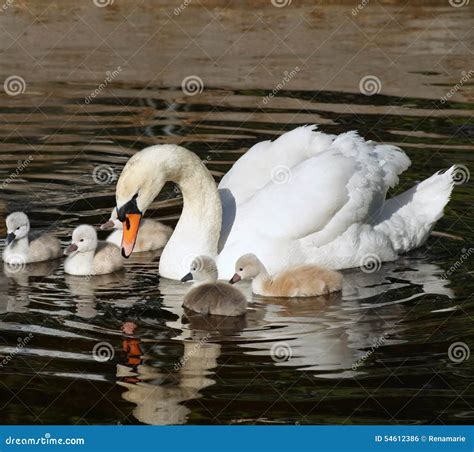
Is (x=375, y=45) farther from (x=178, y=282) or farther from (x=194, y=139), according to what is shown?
(x=178, y=282)

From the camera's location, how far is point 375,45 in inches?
739

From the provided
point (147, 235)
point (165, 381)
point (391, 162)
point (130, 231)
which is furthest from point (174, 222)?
point (165, 381)

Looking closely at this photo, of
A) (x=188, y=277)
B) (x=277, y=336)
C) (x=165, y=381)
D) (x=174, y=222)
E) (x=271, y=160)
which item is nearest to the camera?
(x=165, y=381)

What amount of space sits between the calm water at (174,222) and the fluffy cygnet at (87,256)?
104 millimetres

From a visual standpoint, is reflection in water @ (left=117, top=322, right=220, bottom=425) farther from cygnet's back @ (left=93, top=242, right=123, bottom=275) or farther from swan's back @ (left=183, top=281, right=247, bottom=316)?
cygnet's back @ (left=93, top=242, right=123, bottom=275)

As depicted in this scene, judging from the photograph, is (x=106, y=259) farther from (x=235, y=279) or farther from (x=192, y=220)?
(x=235, y=279)

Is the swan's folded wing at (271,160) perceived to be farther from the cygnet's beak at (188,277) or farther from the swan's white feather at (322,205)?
the cygnet's beak at (188,277)

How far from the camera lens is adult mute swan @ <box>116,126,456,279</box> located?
10.5 metres

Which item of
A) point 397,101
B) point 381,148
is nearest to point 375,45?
point 397,101

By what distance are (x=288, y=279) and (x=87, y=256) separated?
1.75 m

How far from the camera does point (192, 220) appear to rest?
10781 millimetres

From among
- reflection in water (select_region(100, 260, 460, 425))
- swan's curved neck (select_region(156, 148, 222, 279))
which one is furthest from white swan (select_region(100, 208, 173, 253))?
reflection in water (select_region(100, 260, 460, 425))

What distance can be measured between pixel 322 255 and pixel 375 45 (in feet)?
28.0

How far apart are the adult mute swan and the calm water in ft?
1.01
